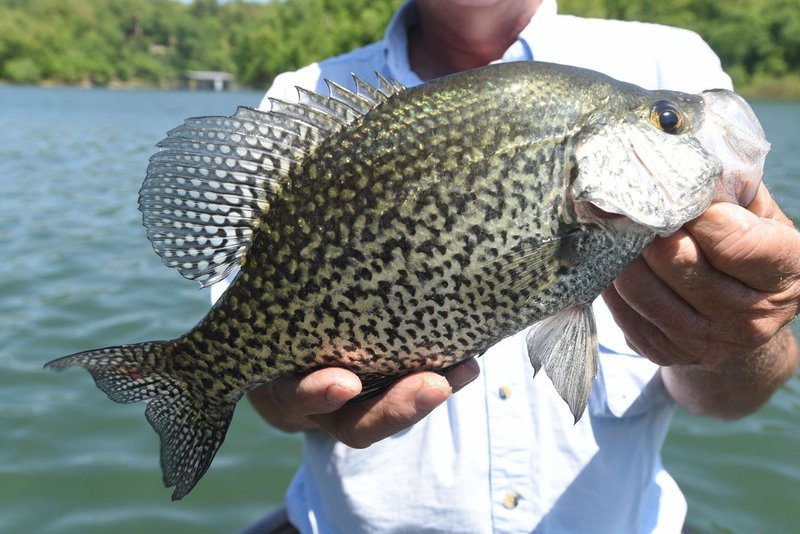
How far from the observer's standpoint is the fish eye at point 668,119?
1.78 m

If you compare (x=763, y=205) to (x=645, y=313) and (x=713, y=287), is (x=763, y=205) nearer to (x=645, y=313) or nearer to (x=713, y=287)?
(x=713, y=287)

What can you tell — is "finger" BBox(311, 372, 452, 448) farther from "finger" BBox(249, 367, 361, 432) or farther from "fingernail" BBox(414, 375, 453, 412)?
"finger" BBox(249, 367, 361, 432)

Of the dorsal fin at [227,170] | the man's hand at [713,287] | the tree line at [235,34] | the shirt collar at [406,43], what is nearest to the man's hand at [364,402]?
the dorsal fin at [227,170]

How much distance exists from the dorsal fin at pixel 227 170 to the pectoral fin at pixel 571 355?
2.57 ft

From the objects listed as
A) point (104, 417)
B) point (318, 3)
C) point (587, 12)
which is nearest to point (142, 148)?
point (104, 417)

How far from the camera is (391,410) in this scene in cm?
197

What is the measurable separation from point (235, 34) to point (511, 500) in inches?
4061

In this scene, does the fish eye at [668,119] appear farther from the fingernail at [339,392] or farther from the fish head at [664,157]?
the fingernail at [339,392]

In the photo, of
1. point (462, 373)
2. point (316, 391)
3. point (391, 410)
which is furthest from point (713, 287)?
point (316, 391)

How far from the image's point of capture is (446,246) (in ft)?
5.57

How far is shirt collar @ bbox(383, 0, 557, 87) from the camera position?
9.98 feet

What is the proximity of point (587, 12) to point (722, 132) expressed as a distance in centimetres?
5481

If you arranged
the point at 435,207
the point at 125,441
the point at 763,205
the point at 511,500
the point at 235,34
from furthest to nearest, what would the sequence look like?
the point at 235,34, the point at 125,441, the point at 511,500, the point at 763,205, the point at 435,207

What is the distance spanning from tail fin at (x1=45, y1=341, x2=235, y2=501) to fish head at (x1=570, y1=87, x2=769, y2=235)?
47.2 inches
